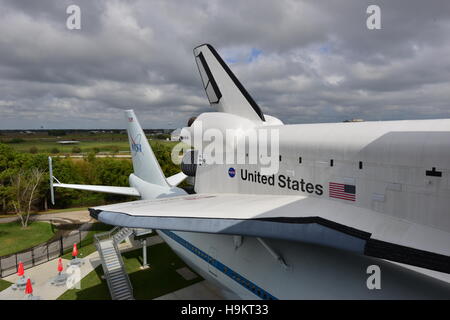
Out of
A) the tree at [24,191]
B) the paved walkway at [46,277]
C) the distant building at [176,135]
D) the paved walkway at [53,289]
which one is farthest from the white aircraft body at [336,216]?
the tree at [24,191]

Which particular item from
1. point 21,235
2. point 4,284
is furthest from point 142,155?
point 21,235

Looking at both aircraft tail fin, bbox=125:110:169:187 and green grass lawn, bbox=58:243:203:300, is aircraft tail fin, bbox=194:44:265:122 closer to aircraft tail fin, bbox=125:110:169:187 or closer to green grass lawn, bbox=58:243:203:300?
aircraft tail fin, bbox=125:110:169:187

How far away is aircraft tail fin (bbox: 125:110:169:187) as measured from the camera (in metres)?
13.5

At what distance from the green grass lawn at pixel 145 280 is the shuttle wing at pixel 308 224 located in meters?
6.90

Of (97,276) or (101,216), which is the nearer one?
(101,216)

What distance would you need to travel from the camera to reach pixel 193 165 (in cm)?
956

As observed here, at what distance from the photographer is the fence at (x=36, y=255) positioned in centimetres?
1336

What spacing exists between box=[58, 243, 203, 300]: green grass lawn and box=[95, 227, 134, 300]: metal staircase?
0.45 meters

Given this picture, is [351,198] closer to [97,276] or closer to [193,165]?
[193,165]


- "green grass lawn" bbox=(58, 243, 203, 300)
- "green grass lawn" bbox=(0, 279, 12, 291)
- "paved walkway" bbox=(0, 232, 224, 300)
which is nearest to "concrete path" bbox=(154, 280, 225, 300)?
"paved walkway" bbox=(0, 232, 224, 300)

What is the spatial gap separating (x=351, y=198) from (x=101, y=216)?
494 centimetres

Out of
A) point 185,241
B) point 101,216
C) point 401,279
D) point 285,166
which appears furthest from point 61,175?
point 401,279

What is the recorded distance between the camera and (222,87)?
27.8ft

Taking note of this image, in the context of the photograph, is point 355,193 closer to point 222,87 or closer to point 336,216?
point 336,216
